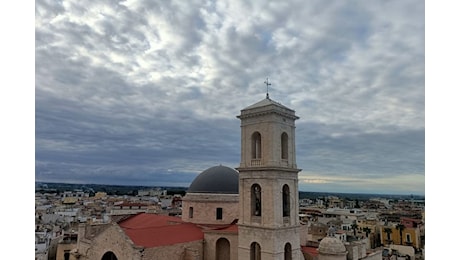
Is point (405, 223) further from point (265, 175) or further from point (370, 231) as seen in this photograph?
point (265, 175)

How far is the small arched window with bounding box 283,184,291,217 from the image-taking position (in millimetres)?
17531

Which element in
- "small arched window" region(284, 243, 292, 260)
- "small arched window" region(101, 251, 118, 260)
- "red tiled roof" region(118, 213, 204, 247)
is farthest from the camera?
"small arched window" region(101, 251, 118, 260)

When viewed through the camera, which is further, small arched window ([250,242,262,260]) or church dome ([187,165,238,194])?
church dome ([187,165,238,194])

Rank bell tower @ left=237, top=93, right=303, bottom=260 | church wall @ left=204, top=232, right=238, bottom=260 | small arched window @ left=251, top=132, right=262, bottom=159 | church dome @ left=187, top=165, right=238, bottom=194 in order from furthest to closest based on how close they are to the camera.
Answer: church dome @ left=187, top=165, right=238, bottom=194, church wall @ left=204, top=232, right=238, bottom=260, small arched window @ left=251, top=132, right=262, bottom=159, bell tower @ left=237, top=93, right=303, bottom=260

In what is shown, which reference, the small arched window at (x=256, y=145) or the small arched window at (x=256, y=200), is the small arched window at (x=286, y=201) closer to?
the small arched window at (x=256, y=200)

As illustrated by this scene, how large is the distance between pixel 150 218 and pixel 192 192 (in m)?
4.35

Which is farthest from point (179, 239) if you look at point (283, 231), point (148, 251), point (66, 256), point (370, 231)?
point (370, 231)

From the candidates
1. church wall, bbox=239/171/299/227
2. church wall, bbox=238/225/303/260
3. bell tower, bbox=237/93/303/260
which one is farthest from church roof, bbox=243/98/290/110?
church wall, bbox=238/225/303/260

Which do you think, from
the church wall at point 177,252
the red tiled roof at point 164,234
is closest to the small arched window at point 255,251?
the church wall at point 177,252

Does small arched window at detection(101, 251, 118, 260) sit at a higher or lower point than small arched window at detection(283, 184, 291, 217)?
lower

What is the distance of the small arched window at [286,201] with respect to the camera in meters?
17.5

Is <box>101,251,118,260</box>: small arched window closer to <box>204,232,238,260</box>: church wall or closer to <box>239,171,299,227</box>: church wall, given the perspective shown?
<box>204,232,238,260</box>: church wall

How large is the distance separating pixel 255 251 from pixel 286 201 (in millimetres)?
2900

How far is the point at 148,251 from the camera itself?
17078 millimetres
